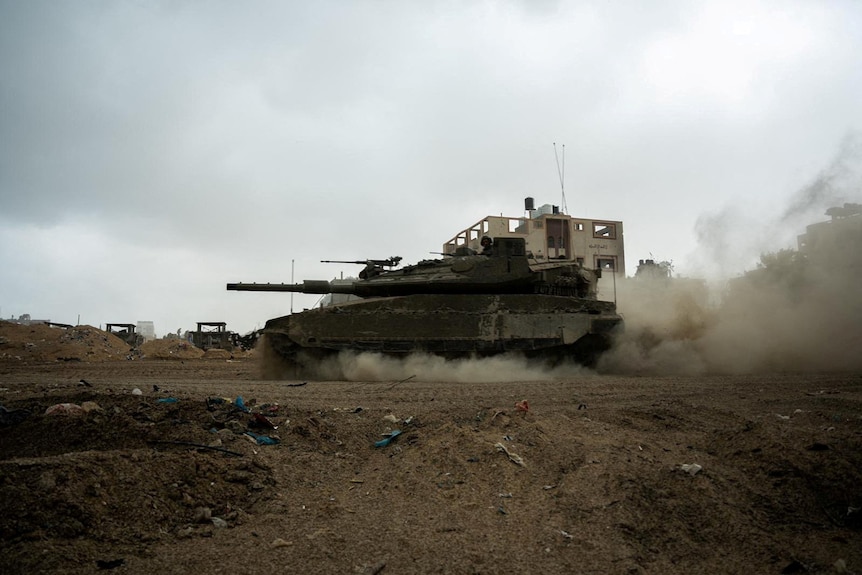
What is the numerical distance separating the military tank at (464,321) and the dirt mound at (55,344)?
12289 millimetres

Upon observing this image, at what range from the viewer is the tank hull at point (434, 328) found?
12.3 metres

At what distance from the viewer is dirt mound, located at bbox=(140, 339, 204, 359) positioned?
73.0 feet

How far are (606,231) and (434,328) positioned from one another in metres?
24.7

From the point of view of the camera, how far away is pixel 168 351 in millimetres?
22969

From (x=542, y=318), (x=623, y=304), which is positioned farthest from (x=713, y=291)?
(x=542, y=318)

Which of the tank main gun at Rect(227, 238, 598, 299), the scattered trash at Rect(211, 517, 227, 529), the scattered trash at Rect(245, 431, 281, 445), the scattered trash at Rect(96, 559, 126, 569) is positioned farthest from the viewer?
the tank main gun at Rect(227, 238, 598, 299)

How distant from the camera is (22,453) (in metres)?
4.00

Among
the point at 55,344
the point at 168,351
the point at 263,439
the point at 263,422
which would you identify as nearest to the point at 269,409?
the point at 263,422

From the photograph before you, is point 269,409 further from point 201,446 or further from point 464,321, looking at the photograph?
point 464,321

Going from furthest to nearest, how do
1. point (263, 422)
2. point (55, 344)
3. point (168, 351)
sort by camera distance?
point (168, 351), point (55, 344), point (263, 422)

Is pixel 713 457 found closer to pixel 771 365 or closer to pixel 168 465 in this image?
pixel 168 465

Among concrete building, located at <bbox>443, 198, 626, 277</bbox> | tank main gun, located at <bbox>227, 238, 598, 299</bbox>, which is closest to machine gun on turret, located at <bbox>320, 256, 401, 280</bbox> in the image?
tank main gun, located at <bbox>227, 238, 598, 299</bbox>

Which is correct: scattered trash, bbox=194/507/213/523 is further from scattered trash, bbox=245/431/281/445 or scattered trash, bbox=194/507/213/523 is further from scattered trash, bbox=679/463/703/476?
scattered trash, bbox=679/463/703/476

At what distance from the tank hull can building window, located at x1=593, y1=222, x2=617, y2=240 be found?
72.7 feet
